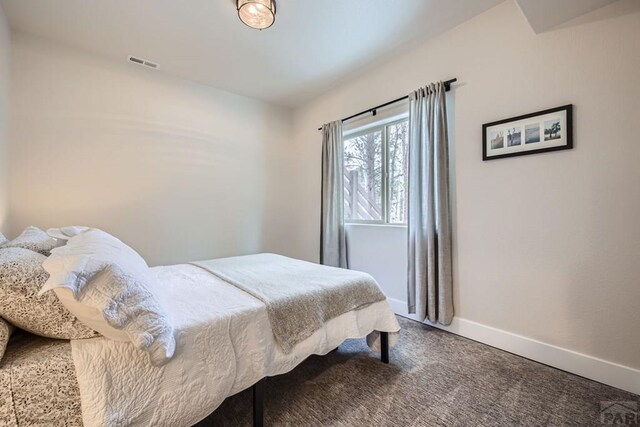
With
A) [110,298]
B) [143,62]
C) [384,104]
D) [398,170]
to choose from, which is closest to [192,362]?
[110,298]

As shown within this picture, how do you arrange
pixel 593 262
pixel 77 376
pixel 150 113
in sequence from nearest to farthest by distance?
pixel 77 376, pixel 593 262, pixel 150 113

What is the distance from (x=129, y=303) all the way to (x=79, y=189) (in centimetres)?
248

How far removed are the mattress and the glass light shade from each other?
2304 millimetres

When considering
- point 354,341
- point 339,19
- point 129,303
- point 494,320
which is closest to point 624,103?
point 494,320

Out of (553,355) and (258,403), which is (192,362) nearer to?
(258,403)

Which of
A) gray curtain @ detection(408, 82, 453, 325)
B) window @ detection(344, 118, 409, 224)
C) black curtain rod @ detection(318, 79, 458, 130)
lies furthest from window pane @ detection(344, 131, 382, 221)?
gray curtain @ detection(408, 82, 453, 325)

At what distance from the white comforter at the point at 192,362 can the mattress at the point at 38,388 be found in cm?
4

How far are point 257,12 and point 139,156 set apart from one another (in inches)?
80.5

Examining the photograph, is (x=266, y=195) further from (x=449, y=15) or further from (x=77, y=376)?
(x=77, y=376)

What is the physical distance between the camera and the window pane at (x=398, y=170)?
113 inches

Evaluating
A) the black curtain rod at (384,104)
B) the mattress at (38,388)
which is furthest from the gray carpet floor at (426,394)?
the black curtain rod at (384,104)

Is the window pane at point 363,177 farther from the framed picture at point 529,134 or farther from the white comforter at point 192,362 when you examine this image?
the white comforter at point 192,362

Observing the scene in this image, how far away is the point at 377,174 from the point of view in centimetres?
317

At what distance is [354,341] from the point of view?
2256mm
